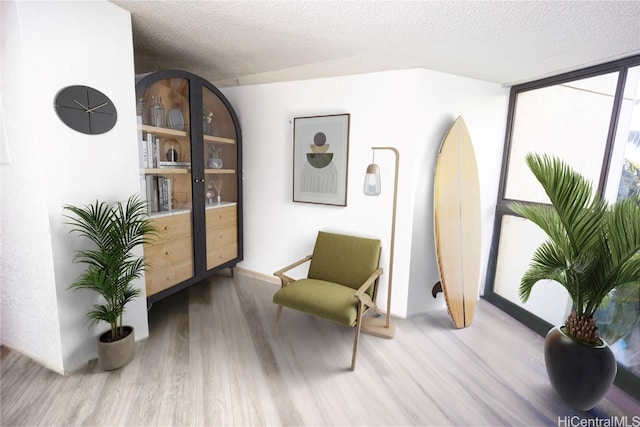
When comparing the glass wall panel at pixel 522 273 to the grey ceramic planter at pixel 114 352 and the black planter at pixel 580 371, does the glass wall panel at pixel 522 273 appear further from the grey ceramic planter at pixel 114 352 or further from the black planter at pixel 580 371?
the grey ceramic planter at pixel 114 352

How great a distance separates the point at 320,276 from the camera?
283cm

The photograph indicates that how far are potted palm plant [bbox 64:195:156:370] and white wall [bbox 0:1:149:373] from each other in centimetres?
8

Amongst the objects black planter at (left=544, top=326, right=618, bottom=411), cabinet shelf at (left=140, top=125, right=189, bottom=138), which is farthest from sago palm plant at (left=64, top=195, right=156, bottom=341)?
black planter at (left=544, top=326, right=618, bottom=411)

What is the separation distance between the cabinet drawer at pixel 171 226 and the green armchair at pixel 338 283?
0.99m

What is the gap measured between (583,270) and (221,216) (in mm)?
2997

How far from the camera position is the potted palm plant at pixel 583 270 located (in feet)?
5.60

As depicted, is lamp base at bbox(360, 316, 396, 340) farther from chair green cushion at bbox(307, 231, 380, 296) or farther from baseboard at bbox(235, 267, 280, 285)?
baseboard at bbox(235, 267, 280, 285)

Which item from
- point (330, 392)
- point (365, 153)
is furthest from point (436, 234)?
point (330, 392)

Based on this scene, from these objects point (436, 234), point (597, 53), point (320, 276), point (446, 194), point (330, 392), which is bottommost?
point (330, 392)

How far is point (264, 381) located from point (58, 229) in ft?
5.19

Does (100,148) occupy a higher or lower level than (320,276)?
higher

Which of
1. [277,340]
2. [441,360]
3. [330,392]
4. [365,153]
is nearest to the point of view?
[330,392]

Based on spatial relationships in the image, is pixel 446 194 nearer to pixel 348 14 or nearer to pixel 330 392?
pixel 348 14

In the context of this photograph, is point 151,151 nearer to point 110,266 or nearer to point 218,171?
point 218,171
